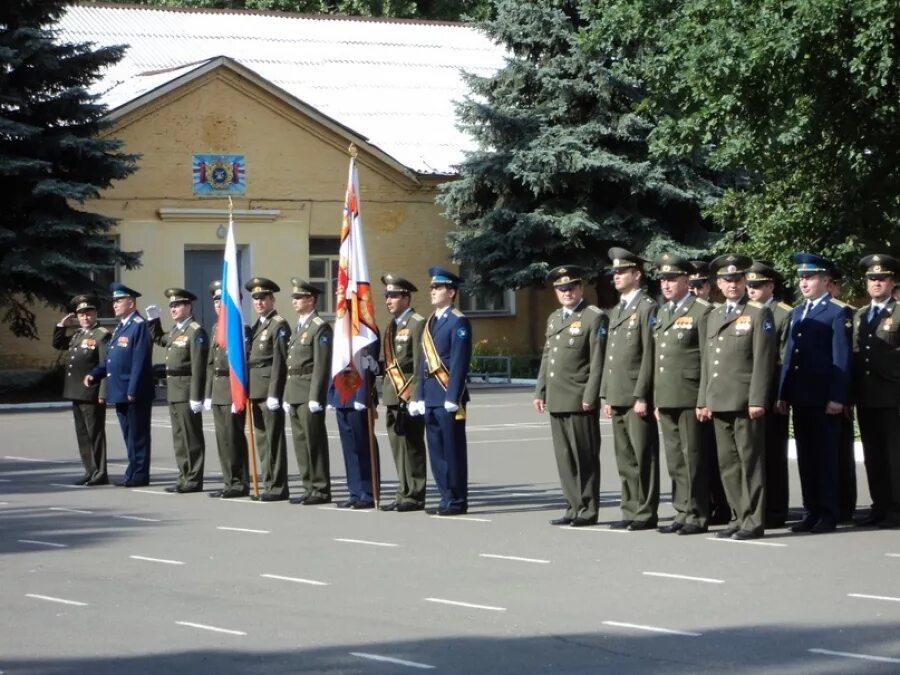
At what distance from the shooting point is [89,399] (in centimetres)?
1739

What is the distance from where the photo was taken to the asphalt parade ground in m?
7.97

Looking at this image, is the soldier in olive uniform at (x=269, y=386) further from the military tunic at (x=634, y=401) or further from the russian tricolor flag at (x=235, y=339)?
the military tunic at (x=634, y=401)

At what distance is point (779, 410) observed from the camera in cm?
1252

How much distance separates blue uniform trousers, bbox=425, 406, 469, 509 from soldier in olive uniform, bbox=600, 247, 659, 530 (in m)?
1.51

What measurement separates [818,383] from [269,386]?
5.39 m

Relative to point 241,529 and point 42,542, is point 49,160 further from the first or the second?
point 42,542

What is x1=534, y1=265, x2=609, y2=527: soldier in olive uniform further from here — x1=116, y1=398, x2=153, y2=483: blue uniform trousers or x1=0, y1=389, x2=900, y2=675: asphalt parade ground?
x1=116, y1=398, x2=153, y2=483: blue uniform trousers

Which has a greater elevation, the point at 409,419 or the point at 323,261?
the point at 323,261

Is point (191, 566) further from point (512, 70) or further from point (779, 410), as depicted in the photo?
point (512, 70)

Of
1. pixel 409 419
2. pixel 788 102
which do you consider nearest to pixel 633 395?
pixel 409 419

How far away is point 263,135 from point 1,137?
9.28 meters

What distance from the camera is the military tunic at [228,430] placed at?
1599 centimetres

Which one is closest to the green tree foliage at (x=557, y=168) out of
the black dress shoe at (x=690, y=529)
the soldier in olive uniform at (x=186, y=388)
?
the soldier in olive uniform at (x=186, y=388)

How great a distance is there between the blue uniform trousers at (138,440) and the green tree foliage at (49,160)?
14554 millimetres
